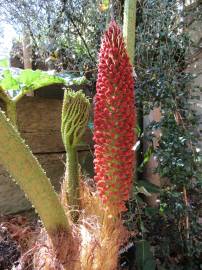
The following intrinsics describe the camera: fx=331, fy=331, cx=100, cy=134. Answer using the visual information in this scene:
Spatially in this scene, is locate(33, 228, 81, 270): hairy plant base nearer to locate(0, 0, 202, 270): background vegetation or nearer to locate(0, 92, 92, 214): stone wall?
locate(0, 0, 202, 270): background vegetation

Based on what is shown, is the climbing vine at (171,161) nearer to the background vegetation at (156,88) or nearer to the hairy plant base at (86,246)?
the background vegetation at (156,88)

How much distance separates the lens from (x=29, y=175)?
418 mm

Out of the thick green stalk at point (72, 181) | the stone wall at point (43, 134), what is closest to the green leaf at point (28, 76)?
the stone wall at point (43, 134)

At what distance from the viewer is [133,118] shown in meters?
0.50

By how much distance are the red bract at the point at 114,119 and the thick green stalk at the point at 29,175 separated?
0.28ft

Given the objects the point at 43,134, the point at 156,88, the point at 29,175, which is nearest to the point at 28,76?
the point at 43,134

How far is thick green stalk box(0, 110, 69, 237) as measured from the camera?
0.40 metres

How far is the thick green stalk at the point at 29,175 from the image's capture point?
40 cm

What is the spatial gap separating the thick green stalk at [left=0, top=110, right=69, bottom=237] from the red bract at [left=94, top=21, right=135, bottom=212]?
86 millimetres

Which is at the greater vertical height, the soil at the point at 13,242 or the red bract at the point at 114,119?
the red bract at the point at 114,119

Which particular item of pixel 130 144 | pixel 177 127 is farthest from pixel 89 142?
pixel 130 144

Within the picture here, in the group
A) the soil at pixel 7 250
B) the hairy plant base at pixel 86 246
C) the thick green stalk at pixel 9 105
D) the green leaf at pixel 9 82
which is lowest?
the soil at pixel 7 250

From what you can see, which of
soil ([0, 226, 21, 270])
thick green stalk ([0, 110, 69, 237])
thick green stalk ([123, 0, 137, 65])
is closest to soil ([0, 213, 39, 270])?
soil ([0, 226, 21, 270])

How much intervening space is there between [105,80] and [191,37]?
0.76 metres
